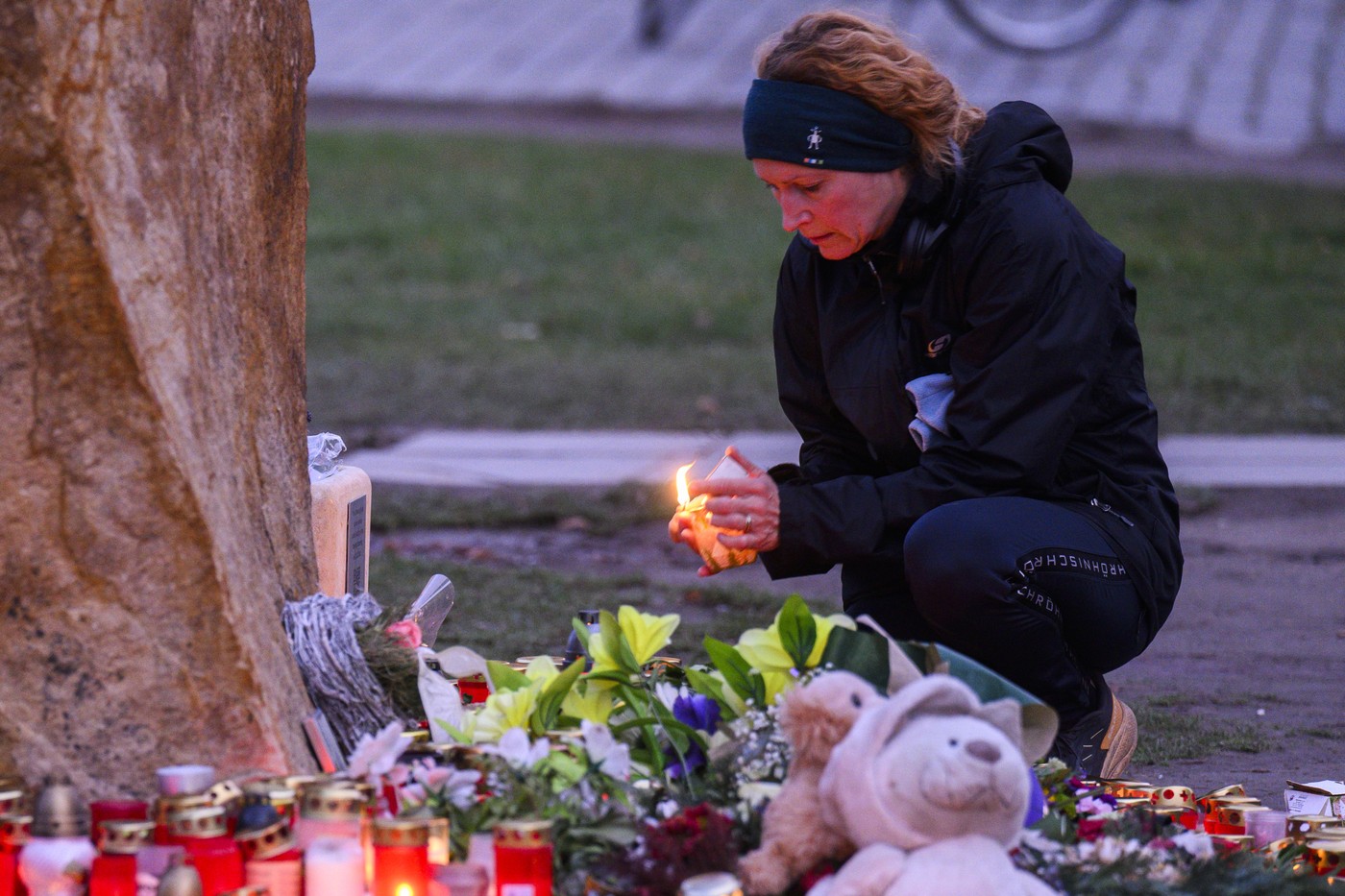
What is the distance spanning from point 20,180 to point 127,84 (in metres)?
0.19

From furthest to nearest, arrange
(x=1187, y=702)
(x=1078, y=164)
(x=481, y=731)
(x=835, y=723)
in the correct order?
1. (x=1078, y=164)
2. (x=1187, y=702)
3. (x=481, y=731)
4. (x=835, y=723)

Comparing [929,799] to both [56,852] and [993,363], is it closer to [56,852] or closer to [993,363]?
[993,363]

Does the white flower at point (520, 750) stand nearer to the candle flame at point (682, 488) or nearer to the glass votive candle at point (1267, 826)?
the candle flame at point (682, 488)

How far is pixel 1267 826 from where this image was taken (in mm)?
2545

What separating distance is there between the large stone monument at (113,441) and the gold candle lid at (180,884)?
0.28 meters

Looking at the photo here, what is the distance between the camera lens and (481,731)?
2471 mm

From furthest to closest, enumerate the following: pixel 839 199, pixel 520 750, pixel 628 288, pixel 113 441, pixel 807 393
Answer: pixel 628 288, pixel 807 393, pixel 839 199, pixel 520 750, pixel 113 441

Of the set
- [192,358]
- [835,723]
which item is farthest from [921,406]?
[192,358]

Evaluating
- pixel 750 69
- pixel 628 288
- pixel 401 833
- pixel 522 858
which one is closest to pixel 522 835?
pixel 522 858

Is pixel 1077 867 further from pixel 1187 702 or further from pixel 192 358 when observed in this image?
pixel 1187 702

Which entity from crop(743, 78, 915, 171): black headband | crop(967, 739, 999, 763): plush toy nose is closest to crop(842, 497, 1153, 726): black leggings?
crop(743, 78, 915, 171): black headband

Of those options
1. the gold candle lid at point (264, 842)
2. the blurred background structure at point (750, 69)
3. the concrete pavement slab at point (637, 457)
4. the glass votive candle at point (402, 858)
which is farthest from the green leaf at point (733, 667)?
the blurred background structure at point (750, 69)

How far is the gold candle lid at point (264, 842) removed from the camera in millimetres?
2061

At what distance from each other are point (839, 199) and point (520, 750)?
1063 mm
